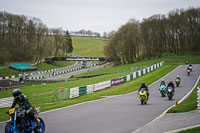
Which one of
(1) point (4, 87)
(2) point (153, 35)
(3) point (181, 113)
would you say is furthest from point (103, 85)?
(2) point (153, 35)

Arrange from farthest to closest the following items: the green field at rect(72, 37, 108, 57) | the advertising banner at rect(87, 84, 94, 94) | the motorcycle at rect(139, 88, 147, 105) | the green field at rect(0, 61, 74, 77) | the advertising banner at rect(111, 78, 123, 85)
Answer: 1. the green field at rect(72, 37, 108, 57)
2. the green field at rect(0, 61, 74, 77)
3. the advertising banner at rect(111, 78, 123, 85)
4. the advertising banner at rect(87, 84, 94, 94)
5. the motorcycle at rect(139, 88, 147, 105)

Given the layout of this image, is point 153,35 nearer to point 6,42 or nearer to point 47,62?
point 47,62

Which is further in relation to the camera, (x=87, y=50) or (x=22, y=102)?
(x=87, y=50)

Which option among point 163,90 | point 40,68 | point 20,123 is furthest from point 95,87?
point 40,68

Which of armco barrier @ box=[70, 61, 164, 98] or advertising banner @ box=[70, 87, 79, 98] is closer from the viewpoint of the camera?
advertising banner @ box=[70, 87, 79, 98]

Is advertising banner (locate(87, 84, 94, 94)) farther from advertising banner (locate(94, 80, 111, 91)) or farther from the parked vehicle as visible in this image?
the parked vehicle

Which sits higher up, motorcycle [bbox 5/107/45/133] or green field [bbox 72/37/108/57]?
green field [bbox 72/37/108/57]

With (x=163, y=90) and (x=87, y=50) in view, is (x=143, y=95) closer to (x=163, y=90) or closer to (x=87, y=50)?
(x=163, y=90)

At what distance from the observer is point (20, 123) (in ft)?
29.2

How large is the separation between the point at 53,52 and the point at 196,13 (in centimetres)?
7208

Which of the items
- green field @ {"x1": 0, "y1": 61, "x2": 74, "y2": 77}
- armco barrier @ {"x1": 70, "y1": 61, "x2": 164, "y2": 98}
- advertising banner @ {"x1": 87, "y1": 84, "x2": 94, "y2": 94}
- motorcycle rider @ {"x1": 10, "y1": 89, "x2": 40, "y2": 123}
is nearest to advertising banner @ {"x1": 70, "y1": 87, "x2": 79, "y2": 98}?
armco barrier @ {"x1": 70, "y1": 61, "x2": 164, "y2": 98}

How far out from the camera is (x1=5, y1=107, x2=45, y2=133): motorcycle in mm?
8570

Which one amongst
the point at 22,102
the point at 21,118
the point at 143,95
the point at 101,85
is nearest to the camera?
the point at 21,118

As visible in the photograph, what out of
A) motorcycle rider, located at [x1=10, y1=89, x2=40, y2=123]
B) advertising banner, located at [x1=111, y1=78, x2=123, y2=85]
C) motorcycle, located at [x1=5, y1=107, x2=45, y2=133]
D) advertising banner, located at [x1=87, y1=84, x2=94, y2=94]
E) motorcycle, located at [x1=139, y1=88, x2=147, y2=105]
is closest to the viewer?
motorcycle, located at [x1=5, y1=107, x2=45, y2=133]
